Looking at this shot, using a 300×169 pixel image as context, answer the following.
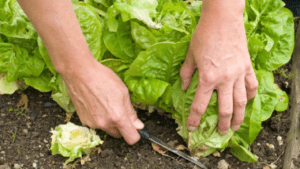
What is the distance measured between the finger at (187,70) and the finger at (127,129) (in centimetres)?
35

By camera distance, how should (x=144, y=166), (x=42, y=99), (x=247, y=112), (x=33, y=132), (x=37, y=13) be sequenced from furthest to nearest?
(x=42, y=99) → (x=33, y=132) → (x=144, y=166) → (x=247, y=112) → (x=37, y=13)

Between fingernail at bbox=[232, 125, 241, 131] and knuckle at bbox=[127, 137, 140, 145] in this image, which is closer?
fingernail at bbox=[232, 125, 241, 131]

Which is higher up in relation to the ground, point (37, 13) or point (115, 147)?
point (37, 13)

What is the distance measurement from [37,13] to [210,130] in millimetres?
998

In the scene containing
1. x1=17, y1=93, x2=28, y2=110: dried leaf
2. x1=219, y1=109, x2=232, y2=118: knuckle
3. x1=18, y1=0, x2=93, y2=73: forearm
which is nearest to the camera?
x1=18, y1=0, x2=93, y2=73: forearm

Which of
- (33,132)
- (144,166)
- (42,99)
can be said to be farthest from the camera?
(42,99)

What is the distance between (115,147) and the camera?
1766 mm

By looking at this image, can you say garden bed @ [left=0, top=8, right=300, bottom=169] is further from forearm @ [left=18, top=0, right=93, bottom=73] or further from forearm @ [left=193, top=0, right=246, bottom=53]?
forearm @ [left=193, top=0, right=246, bottom=53]

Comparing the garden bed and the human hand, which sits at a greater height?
the human hand

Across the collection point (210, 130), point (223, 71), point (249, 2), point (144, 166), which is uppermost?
point (249, 2)

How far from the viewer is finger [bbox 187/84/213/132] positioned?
4.60 ft

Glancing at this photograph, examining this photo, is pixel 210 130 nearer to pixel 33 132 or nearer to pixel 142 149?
pixel 142 149

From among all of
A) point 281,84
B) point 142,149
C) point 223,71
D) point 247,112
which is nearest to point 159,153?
point 142,149

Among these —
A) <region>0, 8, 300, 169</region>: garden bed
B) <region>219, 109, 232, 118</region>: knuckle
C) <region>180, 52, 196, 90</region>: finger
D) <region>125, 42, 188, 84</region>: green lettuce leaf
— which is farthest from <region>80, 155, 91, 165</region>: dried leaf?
<region>219, 109, 232, 118</region>: knuckle
